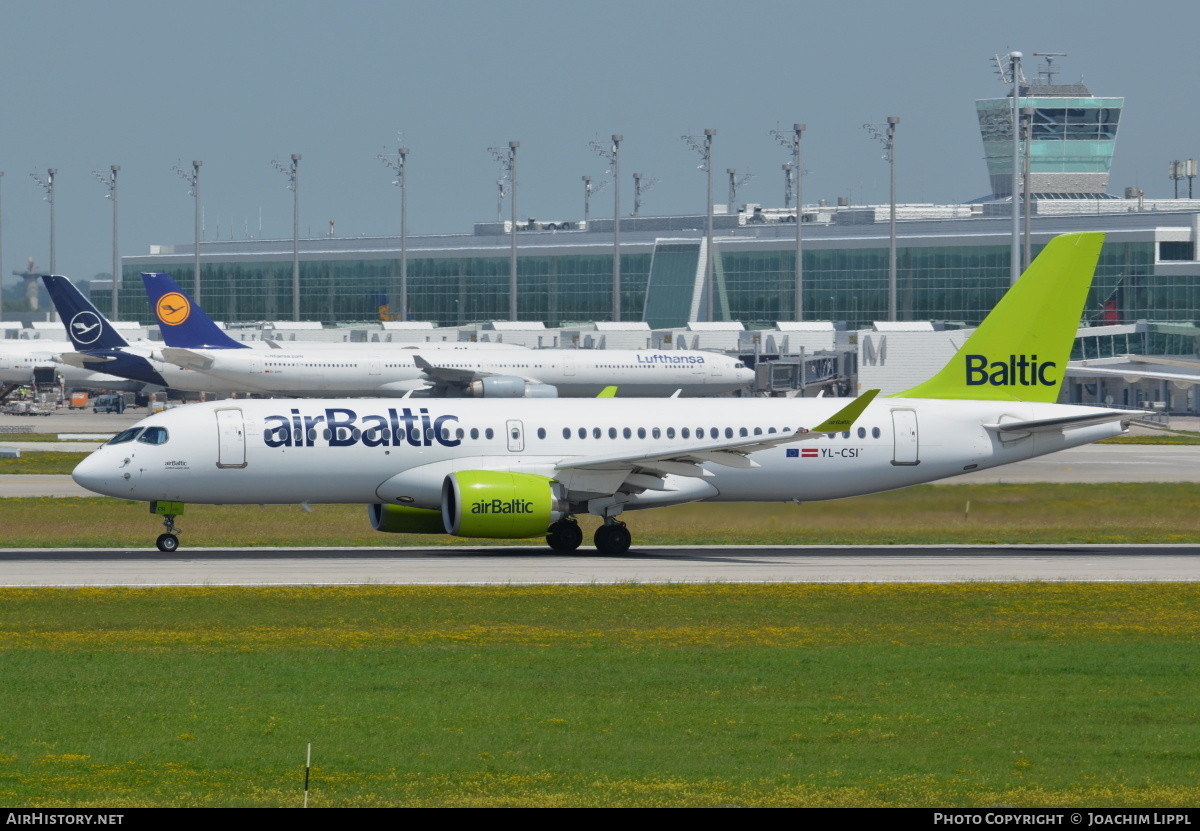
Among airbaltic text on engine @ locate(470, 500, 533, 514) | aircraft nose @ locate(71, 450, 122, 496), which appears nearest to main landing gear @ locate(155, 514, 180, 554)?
aircraft nose @ locate(71, 450, 122, 496)

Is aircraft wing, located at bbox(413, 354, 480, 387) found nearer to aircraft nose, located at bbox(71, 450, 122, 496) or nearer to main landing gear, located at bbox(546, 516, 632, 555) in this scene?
main landing gear, located at bbox(546, 516, 632, 555)

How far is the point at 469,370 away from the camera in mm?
96625

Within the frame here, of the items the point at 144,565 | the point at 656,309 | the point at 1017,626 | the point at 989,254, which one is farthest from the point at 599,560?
the point at 656,309

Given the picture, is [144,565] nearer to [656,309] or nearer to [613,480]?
[613,480]

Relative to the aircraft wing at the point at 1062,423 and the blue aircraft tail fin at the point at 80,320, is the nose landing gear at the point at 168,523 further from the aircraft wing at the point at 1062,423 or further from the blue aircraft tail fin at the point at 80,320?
the blue aircraft tail fin at the point at 80,320

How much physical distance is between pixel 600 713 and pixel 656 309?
146884mm

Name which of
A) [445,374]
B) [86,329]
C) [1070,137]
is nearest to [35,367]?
[86,329]

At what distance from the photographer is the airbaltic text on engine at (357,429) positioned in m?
37.8

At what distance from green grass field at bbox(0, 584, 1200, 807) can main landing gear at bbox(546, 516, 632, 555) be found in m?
7.37

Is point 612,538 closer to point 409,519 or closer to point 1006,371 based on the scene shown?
point 409,519

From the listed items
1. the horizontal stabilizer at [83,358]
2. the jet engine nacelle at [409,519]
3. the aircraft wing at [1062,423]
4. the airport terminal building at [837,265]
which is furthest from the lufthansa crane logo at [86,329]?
the aircraft wing at [1062,423]

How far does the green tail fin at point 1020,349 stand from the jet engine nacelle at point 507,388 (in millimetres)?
50888

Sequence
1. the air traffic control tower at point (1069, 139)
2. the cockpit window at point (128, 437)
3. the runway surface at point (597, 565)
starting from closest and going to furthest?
the runway surface at point (597, 565) → the cockpit window at point (128, 437) → the air traffic control tower at point (1069, 139)

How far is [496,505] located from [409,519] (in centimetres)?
312
